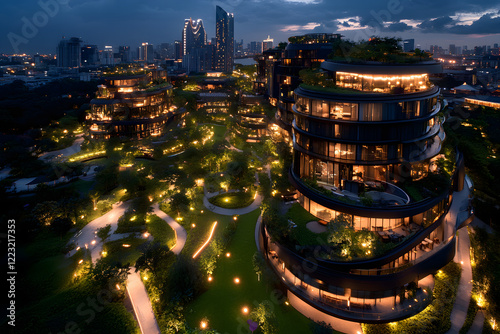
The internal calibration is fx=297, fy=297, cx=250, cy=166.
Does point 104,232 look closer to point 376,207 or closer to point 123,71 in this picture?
point 376,207

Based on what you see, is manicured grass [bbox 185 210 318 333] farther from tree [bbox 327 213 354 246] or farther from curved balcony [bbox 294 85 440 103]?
curved balcony [bbox 294 85 440 103]

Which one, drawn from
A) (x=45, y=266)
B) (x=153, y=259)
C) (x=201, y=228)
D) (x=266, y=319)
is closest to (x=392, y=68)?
(x=266, y=319)

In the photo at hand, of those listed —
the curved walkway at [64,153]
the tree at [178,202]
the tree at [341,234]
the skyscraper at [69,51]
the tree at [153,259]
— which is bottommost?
the tree at [153,259]

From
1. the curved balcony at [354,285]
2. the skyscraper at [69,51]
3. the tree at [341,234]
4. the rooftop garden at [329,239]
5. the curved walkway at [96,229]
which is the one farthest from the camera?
the skyscraper at [69,51]

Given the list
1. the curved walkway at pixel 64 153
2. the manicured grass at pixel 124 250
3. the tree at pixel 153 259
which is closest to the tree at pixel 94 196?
the manicured grass at pixel 124 250

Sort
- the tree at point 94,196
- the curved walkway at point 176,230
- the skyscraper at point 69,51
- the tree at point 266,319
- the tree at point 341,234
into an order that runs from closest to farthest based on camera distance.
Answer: the tree at point 266,319, the tree at point 341,234, the curved walkway at point 176,230, the tree at point 94,196, the skyscraper at point 69,51

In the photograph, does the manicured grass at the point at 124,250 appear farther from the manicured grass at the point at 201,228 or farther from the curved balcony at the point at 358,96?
the curved balcony at the point at 358,96
